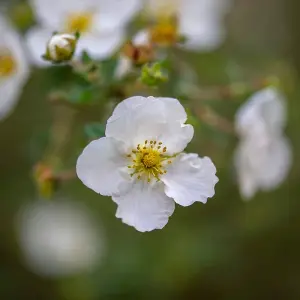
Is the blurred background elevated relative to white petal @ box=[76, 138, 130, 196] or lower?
elevated

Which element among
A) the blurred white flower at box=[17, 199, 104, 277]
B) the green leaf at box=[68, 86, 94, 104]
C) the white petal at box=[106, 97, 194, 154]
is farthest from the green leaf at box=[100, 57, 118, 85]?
the blurred white flower at box=[17, 199, 104, 277]

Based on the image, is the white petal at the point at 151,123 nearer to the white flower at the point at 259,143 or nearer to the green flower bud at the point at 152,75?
the green flower bud at the point at 152,75

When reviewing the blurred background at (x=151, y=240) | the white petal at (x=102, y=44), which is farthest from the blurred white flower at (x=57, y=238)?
the white petal at (x=102, y=44)

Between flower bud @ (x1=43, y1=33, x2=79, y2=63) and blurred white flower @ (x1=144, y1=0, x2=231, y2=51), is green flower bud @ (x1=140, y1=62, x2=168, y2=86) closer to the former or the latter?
flower bud @ (x1=43, y1=33, x2=79, y2=63)

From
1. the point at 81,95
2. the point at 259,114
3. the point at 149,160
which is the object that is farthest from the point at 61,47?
the point at 259,114

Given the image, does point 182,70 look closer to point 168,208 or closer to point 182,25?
point 182,25

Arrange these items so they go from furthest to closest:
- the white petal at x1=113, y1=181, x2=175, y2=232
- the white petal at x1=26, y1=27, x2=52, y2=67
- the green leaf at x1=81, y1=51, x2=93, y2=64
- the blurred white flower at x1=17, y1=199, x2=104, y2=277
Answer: the blurred white flower at x1=17, y1=199, x2=104, y2=277 < the white petal at x1=26, y1=27, x2=52, y2=67 < the green leaf at x1=81, y1=51, x2=93, y2=64 < the white petal at x1=113, y1=181, x2=175, y2=232

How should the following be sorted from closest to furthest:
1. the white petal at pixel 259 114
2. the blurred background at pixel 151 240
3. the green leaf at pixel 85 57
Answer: the green leaf at pixel 85 57 < the white petal at pixel 259 114 < the blurred background at pixel 151 240

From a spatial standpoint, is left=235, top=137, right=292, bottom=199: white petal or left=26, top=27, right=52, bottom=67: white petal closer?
left=26, top=27, right=52, bottom=67: white petal
